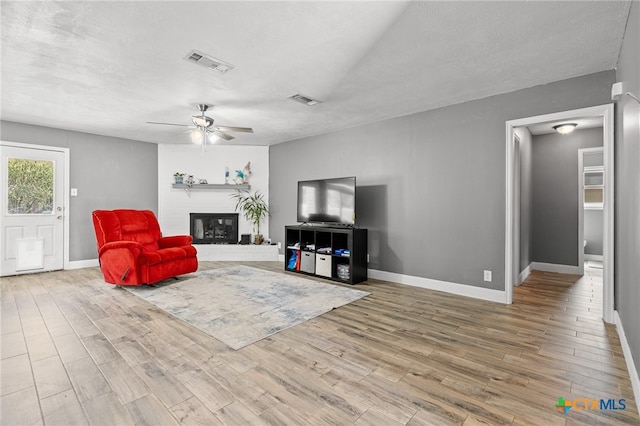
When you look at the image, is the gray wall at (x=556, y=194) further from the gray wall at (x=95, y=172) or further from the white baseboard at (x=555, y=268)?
the gray wall at (x=95, y=172)

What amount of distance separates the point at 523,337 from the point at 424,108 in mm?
2871

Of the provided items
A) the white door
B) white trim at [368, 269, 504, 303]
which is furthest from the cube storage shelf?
the white door

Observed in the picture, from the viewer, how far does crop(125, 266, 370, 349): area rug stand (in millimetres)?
2702

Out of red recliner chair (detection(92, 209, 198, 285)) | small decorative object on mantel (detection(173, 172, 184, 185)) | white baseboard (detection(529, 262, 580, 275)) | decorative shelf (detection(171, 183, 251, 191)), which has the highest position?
small decorative object on mantel (detection(173, 172, 184, 185))

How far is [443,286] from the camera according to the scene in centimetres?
393

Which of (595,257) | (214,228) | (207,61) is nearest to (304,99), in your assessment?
(207,61)

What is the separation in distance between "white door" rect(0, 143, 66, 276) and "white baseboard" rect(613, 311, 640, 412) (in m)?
7.05

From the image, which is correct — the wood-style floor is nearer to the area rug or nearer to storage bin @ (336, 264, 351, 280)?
the area rug

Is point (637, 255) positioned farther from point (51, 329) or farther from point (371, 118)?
point (51, 329)

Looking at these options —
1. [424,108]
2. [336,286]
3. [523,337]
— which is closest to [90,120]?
[336,286]

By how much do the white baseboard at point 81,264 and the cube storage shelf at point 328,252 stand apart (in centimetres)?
354

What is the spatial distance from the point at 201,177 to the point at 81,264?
8.49 ft

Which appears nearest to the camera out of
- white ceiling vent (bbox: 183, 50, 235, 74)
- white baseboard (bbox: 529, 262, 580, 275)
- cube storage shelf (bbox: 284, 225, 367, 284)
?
white ceiling vent (bbox: 183, 50, 235, 74)

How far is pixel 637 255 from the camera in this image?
1.80 metres
